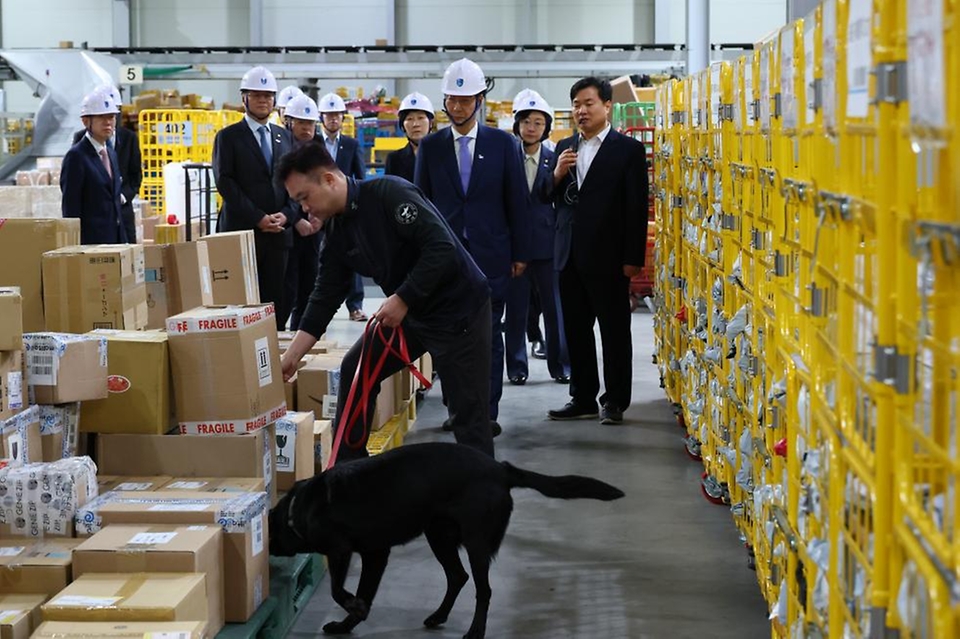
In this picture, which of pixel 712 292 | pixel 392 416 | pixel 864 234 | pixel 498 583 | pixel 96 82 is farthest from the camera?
pixel 96 82

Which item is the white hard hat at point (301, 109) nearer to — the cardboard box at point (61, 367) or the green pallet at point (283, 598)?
the green pallet at point (283, 598)

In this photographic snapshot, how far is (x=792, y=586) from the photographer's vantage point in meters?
2.94

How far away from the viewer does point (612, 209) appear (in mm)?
6262

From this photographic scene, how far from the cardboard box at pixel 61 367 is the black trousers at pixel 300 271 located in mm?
4041

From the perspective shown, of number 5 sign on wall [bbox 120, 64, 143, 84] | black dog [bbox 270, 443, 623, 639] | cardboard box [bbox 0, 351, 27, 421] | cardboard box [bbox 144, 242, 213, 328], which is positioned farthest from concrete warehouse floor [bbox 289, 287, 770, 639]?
number 5 sign on wall [bbox 120, 64, 143, 84]

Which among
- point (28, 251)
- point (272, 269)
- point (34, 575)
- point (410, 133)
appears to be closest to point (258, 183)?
point (272, 269)

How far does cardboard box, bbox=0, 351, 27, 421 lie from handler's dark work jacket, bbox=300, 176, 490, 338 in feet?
3.52

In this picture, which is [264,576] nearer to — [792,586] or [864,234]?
[792,586]

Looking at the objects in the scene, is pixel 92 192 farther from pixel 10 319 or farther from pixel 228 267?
pixel 10 319

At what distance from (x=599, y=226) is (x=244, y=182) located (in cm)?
222

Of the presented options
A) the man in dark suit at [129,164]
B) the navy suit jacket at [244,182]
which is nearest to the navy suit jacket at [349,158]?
the man in dark suit at [129,164]

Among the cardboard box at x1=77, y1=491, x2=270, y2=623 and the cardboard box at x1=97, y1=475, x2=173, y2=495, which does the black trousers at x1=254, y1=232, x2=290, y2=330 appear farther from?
the cardboard box at x1=77, y1=491, x2=270, y2=623

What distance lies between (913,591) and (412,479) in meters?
2.04

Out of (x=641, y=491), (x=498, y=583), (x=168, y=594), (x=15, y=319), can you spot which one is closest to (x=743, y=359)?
(x=498, y=583)
